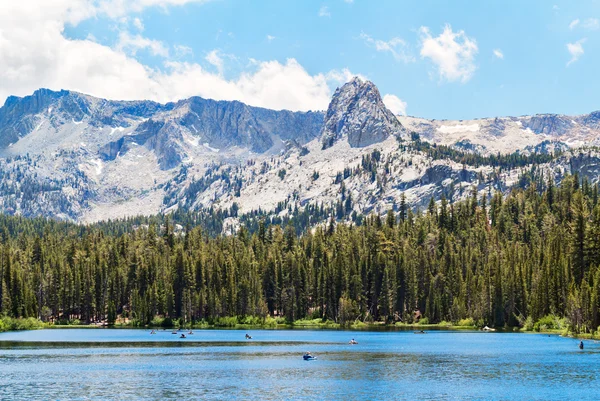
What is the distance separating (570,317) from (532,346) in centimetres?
2378

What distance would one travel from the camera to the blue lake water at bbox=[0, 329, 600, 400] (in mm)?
72875

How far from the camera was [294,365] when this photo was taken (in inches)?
3831

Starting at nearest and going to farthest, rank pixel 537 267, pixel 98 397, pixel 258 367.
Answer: pixel 98 397 → pixel 258 367 → pixel 537 267

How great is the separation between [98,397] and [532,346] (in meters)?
71.9

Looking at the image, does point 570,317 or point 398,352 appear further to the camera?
point 570,317

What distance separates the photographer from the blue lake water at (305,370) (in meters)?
72.9

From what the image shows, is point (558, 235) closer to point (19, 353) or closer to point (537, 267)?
point (537, 267)

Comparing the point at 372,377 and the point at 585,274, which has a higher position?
the point at 585,274

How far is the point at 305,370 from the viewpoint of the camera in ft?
301

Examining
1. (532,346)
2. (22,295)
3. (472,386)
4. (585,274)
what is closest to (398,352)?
(532,346)

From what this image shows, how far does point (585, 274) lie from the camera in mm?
145000

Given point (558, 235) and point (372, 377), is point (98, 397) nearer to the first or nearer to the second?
point (372, 377)

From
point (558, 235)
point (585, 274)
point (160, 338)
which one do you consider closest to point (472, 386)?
point (585, 274)

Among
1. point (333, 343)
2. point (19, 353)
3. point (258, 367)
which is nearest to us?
point (258, 367)
